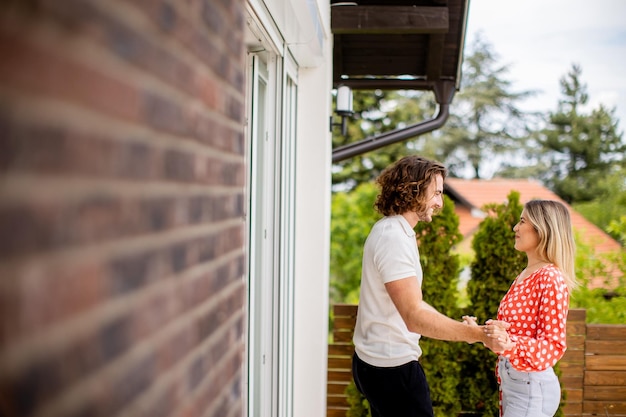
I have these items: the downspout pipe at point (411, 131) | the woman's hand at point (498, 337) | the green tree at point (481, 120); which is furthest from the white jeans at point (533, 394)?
the green tree at point (481, 120)

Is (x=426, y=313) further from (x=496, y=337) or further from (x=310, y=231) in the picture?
(x=310, y=231)

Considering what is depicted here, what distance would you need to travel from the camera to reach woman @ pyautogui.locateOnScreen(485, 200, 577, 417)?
290 centimetres

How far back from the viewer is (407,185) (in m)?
2.84

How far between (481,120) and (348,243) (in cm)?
1770

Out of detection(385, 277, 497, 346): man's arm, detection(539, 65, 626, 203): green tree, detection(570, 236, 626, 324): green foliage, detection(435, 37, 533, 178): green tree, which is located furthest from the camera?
detection(539, 65, 626, 203): green tree

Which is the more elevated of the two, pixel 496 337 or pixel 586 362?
pixel 496 337

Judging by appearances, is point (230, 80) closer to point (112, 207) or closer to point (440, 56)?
point (112, 207)

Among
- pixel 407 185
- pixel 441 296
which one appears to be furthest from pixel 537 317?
pixel 441 296

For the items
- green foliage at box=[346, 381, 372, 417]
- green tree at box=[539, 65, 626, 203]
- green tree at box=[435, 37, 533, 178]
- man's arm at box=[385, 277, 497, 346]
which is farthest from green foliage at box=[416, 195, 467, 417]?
green tree at box=[539, 65, 626, 203]

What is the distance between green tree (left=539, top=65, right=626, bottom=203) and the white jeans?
27.8m

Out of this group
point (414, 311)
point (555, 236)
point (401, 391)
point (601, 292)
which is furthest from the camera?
point (601, 292)

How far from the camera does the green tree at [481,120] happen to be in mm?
27641

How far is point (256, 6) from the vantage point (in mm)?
2607

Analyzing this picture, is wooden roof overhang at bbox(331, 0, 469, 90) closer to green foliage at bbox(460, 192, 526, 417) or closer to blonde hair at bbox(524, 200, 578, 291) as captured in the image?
green foliage at bbox(460, 192, 526, 417)
